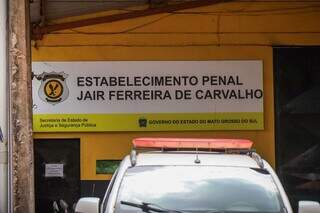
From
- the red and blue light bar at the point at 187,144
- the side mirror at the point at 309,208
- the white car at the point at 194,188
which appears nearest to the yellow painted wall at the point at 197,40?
the red and blue light bar at the point at 187,144

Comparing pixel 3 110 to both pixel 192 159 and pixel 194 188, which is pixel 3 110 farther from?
pixel 194 188

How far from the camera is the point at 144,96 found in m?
12.5

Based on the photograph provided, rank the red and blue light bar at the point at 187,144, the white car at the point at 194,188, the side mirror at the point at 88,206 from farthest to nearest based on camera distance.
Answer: the red and blue light bar at the point at 187,144, the side mirror at the point at 88,206, the white car at the point at 194,188

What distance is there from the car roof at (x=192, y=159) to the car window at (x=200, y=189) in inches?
3.8

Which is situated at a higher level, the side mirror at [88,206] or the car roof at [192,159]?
the car roof at [192,159]

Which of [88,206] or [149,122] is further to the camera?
[149,122]

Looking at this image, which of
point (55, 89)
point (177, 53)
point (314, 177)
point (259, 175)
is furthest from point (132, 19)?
point (259, 175)

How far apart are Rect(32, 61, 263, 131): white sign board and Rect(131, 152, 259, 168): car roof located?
207 inches

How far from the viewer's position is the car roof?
6652 mm

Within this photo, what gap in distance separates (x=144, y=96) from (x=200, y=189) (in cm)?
635

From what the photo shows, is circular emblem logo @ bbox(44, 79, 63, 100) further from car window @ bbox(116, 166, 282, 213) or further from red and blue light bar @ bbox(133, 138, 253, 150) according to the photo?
car window @ bbox(116, 166, 282, 213)

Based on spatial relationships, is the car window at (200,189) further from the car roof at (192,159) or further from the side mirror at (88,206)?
the side mirror at (88,206)

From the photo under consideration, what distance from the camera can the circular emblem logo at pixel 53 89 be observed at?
1251 cm

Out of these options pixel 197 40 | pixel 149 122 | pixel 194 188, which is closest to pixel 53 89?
pixel 149 122
